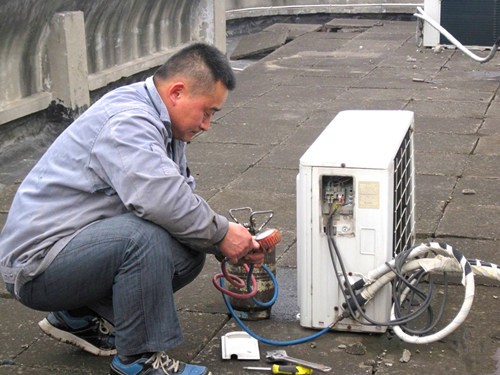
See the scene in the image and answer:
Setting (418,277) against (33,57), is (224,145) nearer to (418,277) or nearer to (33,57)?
(33,57)

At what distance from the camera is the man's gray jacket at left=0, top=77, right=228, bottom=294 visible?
11.3ft

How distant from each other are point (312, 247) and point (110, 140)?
1.02 m

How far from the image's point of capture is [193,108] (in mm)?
3680

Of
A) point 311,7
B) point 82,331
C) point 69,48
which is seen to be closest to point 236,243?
point 82,331

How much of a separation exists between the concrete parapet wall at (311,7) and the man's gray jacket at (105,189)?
11.6m

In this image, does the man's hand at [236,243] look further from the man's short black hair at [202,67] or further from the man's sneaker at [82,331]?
the man's sneaker at [82,331]

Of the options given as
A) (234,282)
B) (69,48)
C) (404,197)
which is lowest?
(234,282)

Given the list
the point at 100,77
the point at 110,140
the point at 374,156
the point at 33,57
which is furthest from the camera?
Result: the point at 100,77

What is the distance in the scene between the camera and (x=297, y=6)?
15820 mm

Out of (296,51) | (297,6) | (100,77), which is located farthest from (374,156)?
(297,6)

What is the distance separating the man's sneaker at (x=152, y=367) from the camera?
3584mm

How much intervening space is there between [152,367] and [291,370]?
1.80 ft

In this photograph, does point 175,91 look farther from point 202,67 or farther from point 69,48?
point 69,48

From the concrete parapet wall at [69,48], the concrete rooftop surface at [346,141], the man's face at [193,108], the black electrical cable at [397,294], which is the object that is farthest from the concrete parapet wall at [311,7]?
the man's face at [193,108]
